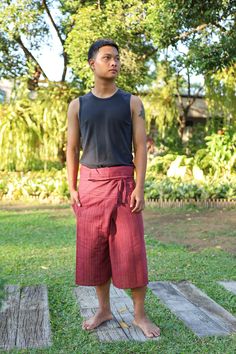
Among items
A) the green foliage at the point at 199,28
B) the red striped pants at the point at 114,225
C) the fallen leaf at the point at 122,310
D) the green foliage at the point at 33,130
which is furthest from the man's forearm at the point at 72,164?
the green foliage at the point at 33,130

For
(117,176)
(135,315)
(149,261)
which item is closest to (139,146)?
(117,176)

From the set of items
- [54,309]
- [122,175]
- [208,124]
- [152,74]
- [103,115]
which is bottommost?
[54,309]

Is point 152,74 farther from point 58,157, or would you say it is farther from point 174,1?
point 174,1

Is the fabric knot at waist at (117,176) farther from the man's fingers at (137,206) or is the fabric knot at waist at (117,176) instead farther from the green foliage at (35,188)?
the green foliage at (35,188)

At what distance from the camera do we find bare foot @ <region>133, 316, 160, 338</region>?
264 cm

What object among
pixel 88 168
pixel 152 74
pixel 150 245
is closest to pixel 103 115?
pixel 88 168

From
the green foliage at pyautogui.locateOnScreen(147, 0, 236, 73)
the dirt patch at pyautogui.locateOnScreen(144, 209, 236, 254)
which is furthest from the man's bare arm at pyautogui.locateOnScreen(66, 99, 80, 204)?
the green foliage at pyautogui.locateOnScreen(147, 0, 236, 73)

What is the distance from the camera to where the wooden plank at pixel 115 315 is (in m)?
2.65

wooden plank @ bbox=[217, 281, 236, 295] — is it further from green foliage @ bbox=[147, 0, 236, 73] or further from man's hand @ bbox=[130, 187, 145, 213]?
green foliage @ bbox=[147, 0, 236, 73]

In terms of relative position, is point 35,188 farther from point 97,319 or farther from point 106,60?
point 106,60

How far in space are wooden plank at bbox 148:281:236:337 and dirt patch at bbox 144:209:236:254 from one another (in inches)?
65.7

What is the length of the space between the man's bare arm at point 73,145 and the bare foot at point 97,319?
2.31 feet

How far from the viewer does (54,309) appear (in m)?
3.17

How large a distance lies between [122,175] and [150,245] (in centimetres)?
291
